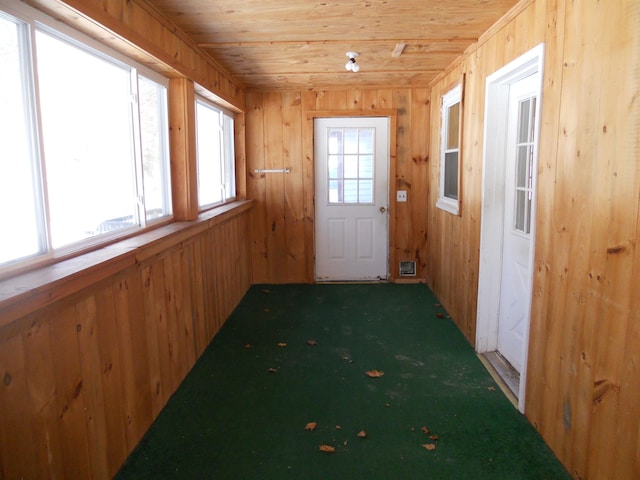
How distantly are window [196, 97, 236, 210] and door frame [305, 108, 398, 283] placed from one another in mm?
959

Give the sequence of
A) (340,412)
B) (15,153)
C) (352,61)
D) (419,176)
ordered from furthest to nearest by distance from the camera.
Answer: (419,176) → (352,61) → (340,412) → (15,153)

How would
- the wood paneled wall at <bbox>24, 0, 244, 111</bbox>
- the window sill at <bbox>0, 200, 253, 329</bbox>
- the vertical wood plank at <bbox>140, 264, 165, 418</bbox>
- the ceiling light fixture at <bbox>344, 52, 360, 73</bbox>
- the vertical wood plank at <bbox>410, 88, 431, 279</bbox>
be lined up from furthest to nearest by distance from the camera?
the vertical wood plank at <bbox>410, 88, 431, 279</bbox>, the ceiling light fixture at <bbox>344, 52, 360, 73</bbox>, the vertical wood plank at <bbox>140, 264, 165, 418</bbox>, the wood paneled wall at <bbox>24, 0, 244, 111</bbox>, the window sill at <bbox>0, 200, 253, 329</bbox>

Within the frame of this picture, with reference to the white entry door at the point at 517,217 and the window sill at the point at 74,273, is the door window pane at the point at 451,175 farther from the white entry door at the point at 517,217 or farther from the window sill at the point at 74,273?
the window sill at the point at 74,273

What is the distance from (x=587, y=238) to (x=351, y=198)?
400 cm

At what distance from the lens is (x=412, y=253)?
19.6 ft

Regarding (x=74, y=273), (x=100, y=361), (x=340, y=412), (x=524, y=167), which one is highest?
(x=524, y=167)

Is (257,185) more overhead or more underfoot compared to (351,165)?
more underfoot

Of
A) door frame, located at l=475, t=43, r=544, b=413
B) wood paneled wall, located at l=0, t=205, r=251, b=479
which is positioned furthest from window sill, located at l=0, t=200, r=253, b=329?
door frame, located at l=475, t=43, r=544, b=413

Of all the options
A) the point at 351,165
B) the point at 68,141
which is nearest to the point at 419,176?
the point at 351,165

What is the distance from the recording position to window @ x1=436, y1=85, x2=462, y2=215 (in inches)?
184

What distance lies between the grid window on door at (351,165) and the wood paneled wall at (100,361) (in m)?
2.54

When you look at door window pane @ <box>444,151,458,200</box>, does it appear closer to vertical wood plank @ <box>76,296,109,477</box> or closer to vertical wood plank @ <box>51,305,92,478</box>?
vertical wood plank @ <box>76,296,109,477</box>

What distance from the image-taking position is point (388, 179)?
5898mm

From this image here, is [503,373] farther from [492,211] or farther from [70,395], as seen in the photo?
[70,395]
